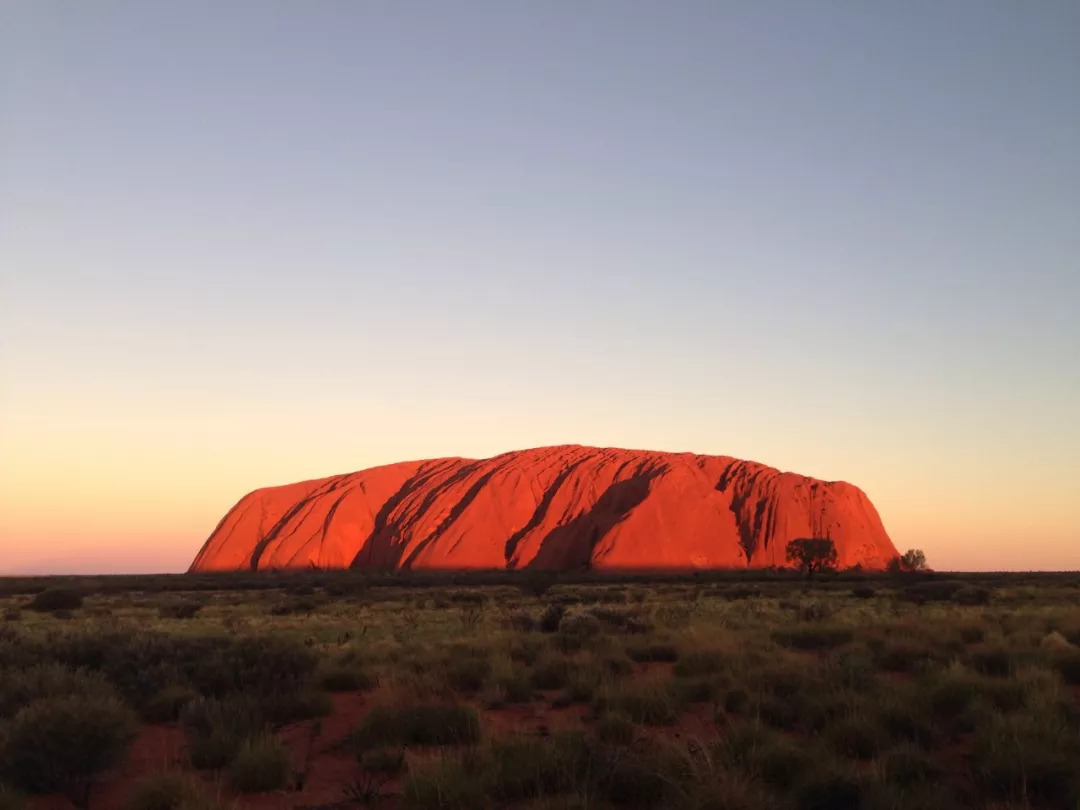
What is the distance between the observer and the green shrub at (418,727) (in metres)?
8.80

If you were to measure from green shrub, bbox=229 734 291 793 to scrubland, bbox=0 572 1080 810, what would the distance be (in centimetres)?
2

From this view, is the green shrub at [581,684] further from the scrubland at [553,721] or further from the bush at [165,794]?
the bush at [165,794]

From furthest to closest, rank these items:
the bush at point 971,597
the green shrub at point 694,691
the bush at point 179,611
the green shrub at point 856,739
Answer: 1. the bush at point 971,597
2. the bush at point 179,611
3. the green shrub at point 694,691
4. the green shrub at point 856,739

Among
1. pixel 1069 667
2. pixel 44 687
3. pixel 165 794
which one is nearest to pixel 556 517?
pixel 1069 667

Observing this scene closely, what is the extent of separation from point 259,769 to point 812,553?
6063 cm

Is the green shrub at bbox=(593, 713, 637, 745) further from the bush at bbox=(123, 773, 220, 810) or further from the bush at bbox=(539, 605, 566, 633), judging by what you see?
the bush at bbox=(539, 605, 566, 633)

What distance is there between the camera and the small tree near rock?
2498 inches

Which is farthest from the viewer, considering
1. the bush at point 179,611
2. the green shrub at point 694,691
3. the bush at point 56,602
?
the bush at point 56,602

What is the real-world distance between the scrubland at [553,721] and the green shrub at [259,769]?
20mm

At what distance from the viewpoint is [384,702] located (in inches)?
392

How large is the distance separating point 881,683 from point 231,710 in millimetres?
7570

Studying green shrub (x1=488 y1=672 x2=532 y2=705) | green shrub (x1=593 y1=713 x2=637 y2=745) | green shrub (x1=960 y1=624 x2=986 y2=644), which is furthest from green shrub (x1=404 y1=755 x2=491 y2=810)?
green shrub (x1=960 y1=624 x2=986 y2=644)

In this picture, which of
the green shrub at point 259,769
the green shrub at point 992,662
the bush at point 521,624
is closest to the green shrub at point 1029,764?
the green shrub at point 992,662

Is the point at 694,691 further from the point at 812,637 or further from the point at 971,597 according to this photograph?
the point at 971,597
